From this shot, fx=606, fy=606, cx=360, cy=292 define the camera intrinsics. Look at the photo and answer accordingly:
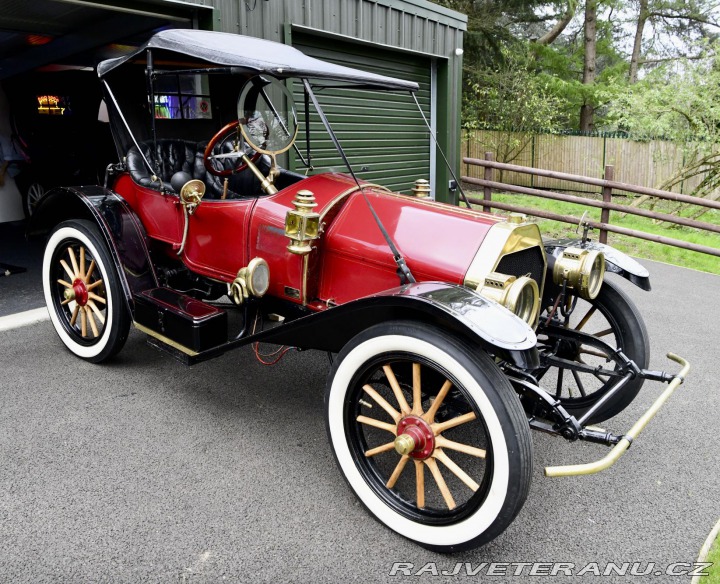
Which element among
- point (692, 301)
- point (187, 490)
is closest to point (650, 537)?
point (187, 490)

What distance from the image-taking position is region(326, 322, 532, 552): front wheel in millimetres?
1957

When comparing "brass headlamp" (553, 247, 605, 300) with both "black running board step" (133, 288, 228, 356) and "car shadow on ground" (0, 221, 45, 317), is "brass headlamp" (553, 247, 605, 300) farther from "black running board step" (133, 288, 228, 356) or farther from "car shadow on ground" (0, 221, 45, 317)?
"car shadow on ground" (0, 221, 45, 317)

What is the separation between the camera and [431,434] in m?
2.21

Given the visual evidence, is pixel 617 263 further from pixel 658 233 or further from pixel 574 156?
pixel 574 156

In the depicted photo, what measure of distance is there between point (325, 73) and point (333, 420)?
157 centimetres

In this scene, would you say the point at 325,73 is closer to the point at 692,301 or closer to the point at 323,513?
the point at 323,513

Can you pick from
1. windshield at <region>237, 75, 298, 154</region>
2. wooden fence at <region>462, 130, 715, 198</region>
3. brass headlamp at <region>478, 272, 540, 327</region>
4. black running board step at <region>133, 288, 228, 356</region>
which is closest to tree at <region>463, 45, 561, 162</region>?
wooden fence at <region>462, 130, 715, 198</region>

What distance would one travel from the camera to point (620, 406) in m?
2.94

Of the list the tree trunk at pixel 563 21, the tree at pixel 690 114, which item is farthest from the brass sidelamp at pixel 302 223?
the tree trunk at pixel 563 21

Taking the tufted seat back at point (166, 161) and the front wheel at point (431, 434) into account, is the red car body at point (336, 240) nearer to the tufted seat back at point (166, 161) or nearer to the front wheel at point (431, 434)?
the tufted seat back at point (166, 161)

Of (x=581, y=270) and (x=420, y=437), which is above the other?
(x=581, y=270)
